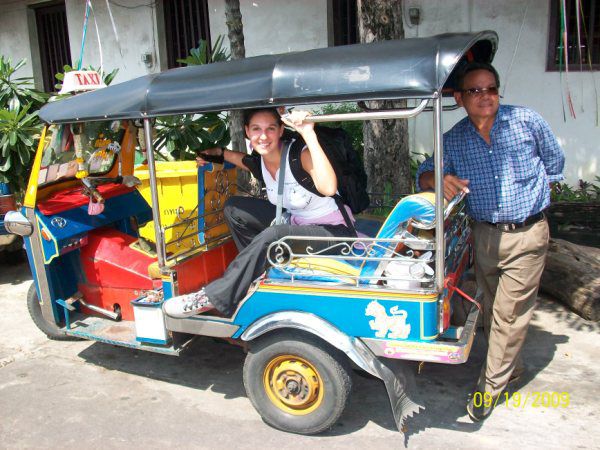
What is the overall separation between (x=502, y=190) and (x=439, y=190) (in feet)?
2.33

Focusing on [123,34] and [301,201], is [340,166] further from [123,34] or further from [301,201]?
[123,34]

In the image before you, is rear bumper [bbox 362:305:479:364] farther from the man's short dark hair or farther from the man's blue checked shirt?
the man's short dark hair

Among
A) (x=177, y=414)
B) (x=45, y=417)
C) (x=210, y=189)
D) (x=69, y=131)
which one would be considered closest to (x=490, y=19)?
(x=210, y=189)

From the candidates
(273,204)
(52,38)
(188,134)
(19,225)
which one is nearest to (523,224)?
(273,204)

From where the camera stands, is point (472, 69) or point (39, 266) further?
point (39, 266)

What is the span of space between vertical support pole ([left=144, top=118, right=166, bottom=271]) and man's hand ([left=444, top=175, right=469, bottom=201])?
1.68m

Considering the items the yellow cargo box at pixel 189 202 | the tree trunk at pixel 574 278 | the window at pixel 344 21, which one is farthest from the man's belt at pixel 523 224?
the window at pixel 344 21

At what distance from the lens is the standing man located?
124 inches

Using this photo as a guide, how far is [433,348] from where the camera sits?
9.18 ft

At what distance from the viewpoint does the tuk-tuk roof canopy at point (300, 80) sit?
2.59 metres

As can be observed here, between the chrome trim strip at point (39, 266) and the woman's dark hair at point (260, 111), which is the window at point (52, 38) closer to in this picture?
the chrome trim strip at point (39, 266)

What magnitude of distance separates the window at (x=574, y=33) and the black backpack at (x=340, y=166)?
16.3 feet

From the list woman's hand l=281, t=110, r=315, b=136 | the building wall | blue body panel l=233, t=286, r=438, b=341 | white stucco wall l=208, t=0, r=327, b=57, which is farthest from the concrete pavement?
white stucco wall l=208, t=0, r=327, b=57

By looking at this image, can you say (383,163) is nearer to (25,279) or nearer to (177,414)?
(177,414)
